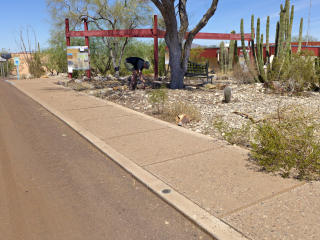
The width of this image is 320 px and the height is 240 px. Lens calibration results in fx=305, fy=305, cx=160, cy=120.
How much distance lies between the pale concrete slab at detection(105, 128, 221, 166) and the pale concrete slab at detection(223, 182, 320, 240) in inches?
74.0

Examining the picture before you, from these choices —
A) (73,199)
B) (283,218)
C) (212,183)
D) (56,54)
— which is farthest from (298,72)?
(56,54)

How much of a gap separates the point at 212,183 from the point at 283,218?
1056 millimetres

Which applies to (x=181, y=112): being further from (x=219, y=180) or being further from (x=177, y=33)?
(x=177, y=33)

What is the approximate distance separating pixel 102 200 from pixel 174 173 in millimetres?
1118

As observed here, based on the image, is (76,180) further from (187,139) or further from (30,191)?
(187,139)

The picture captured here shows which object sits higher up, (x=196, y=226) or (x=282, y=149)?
(x=282, y=149)

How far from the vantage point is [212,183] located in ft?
13.2

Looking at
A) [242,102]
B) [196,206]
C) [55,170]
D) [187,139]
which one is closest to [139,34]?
[242,102]

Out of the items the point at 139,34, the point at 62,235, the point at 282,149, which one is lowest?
the point at 62,235

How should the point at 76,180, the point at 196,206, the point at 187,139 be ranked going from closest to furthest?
the point at 196,206 < the point at 76,180 < the point at 187,139

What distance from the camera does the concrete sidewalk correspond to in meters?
3.07

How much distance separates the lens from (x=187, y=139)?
600 cm

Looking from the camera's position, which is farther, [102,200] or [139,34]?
[139,34]

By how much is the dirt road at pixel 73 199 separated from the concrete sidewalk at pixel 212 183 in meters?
0.21
